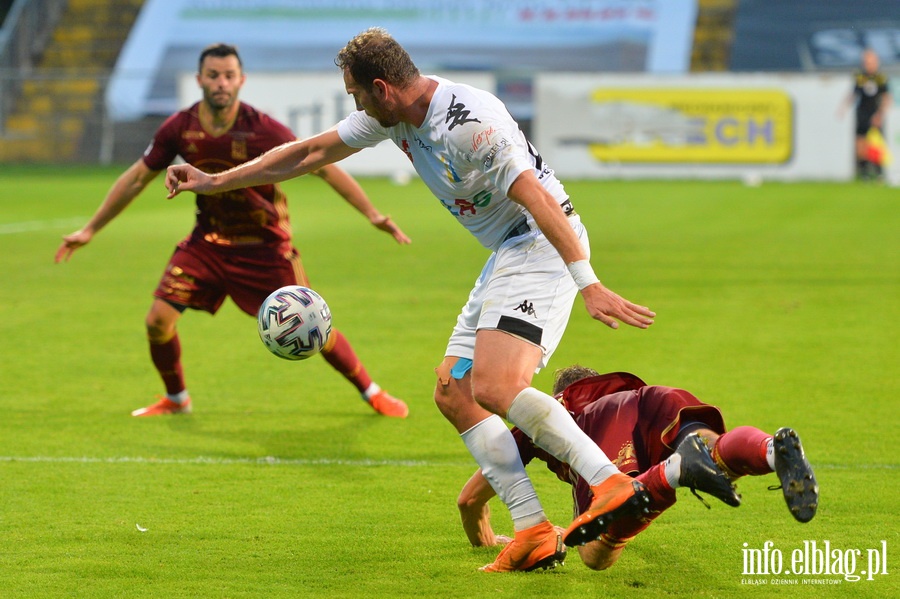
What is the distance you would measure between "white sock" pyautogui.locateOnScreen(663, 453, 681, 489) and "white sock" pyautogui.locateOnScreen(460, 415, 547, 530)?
0.56 m

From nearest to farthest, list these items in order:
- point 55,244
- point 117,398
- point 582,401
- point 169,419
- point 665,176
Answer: point 582,401
point 169,419
point 117,398
point 55,244
point 665,176

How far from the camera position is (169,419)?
7.16 m

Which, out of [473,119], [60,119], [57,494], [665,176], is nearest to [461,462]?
[57,494]

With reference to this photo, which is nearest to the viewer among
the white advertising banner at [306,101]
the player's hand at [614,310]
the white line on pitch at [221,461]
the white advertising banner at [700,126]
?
the player's hand at [614,310]

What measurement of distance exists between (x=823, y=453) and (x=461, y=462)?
183 centimetres

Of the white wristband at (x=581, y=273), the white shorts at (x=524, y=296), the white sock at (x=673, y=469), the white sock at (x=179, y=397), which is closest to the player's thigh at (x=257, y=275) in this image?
the white sock at (x=179, y=397)

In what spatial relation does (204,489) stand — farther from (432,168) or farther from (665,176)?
(665,176)

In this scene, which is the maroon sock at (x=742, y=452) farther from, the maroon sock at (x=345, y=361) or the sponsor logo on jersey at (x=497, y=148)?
the maroon sock at (x=345, y=361)

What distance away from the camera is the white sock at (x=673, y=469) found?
403 cm

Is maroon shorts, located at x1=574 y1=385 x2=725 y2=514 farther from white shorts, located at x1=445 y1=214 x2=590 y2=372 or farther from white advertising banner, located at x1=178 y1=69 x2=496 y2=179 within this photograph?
white advertising banner, located at x1=178 y1=69 x2=496 y2=179

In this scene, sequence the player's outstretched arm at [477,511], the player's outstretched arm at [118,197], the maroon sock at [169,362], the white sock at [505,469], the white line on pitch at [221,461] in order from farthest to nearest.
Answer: the maroon sock at [169,362] → the player's outstretched arm at [118,197] → the white line on pitch at [221,461] → the player's outstretched arm at [477,511] → the white sock at [505,469]

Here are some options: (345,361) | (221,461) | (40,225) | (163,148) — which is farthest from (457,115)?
(40,225)

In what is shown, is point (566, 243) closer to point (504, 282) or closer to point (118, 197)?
point (504, 282)

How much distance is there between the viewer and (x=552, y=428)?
4277 millimetres
